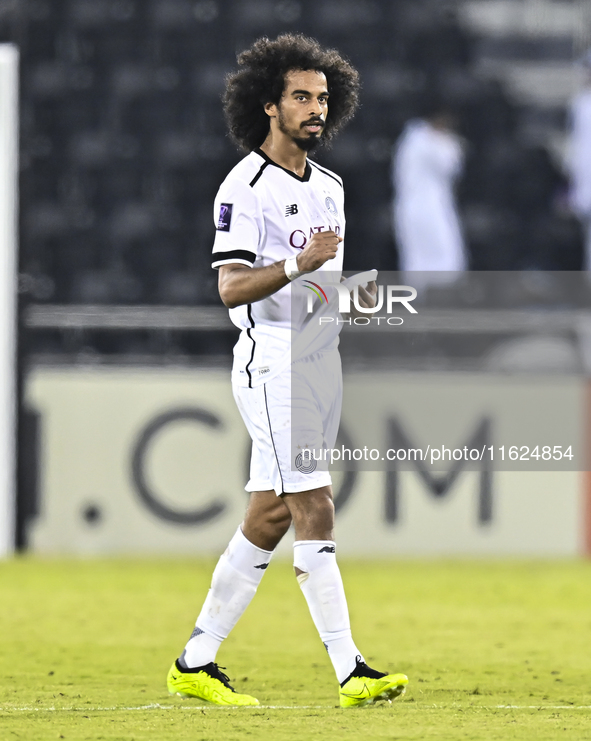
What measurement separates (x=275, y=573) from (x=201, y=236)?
3.51 metres

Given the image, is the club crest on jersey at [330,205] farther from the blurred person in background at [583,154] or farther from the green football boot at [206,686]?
the blurred person in background at [583,154]

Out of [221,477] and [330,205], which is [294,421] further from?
[221,477]

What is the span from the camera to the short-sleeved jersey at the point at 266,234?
4219 millimetres

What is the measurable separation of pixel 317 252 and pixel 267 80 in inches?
30.7

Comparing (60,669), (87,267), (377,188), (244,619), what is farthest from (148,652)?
(377,188)

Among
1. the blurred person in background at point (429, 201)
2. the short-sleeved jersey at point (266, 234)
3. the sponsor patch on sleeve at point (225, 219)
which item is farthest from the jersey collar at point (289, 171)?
the blurred person in background at point (429, 201)

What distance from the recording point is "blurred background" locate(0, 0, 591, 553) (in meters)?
8.62

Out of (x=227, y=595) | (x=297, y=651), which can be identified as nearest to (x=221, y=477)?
(x=297, y=651)

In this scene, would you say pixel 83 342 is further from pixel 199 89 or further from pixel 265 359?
pixel 265 359

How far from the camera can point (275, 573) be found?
27.3ft

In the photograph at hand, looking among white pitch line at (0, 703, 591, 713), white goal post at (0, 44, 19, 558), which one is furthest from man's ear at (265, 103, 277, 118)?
white goal post at (0, 44, 19, 558)

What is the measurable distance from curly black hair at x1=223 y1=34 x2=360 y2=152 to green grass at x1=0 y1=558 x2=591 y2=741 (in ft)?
6.31

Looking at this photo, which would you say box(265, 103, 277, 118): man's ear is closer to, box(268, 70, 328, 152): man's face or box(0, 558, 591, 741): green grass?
box(268, 70, 328, 152): man's face

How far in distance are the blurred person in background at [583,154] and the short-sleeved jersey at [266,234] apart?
7.10 m
